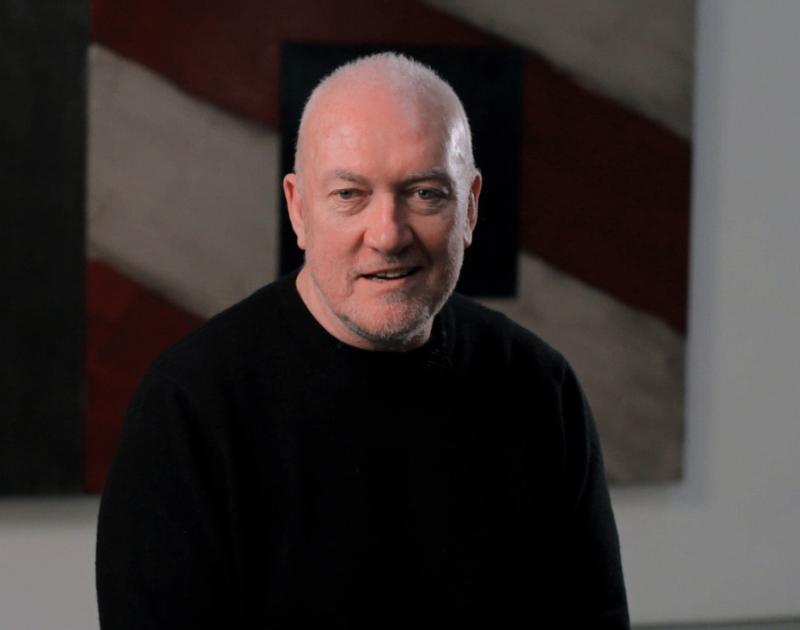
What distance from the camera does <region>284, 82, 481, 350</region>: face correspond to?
54.3 inches

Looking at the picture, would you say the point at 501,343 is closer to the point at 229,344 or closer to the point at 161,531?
the point at 229,344

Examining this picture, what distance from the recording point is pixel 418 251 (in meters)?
1.43

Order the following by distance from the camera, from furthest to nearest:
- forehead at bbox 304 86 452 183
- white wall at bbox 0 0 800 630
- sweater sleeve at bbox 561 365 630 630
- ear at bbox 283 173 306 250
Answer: white wall at bbox 0 0 800 630, sweater sleeve at bbox 561 365 630 630, ear at bbox 283 173 306 250, forehead at bbox 304 86 452 183

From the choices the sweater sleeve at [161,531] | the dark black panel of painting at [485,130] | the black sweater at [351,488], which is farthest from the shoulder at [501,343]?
the dark black panel of painting at [485,130]

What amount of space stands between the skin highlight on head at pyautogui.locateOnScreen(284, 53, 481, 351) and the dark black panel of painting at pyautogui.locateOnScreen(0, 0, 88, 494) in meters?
1.14

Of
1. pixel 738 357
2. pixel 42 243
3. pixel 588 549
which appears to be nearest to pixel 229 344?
pixel 588 549

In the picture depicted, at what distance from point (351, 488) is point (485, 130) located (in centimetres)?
132

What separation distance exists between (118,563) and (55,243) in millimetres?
1226

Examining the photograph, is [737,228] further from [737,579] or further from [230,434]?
[230,434]

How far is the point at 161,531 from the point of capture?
54.9 inches

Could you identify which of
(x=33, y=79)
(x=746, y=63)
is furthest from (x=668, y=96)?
(x=33, y=79)

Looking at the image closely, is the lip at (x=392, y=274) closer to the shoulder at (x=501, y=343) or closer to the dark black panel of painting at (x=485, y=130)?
the shoulder at (x=501, y=343)

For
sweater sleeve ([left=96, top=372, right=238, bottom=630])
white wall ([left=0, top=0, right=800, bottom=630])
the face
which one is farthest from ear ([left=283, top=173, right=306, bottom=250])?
white wall ([left=0, top=0, right=800, bottom=630])

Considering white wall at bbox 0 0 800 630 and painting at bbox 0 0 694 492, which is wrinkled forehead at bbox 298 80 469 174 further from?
white wall at bbox 0 0 800 630
